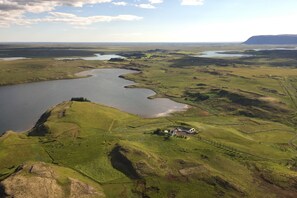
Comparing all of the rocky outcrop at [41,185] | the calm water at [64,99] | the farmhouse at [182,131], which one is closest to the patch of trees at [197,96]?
the calm water at [64,99]

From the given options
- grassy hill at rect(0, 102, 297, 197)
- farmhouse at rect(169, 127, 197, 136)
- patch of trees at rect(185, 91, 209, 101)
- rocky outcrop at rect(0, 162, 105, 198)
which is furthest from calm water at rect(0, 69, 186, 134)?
rocky outcrop at rect(0, 162, 105, 198)

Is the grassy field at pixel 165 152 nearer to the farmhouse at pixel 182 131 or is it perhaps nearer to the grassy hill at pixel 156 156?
the grassy hill at pixel 156 156

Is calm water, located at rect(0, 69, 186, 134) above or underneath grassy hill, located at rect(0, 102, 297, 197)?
underneath

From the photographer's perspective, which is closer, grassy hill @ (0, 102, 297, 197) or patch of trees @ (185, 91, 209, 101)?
grassy hill @ (0, 102, 297, 197)

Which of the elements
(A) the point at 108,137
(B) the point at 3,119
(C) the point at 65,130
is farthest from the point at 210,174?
(B) the point at 3,119

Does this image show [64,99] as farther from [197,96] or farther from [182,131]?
[182,131]

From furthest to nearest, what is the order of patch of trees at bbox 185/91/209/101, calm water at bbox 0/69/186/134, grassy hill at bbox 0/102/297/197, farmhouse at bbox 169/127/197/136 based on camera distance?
patch of trees at bbox 185/91/209/101, calm water at bbox 0/69/186/134, farmhouse at bbox 169/127/197/136, grassy hill at bbox 0/102/297/197

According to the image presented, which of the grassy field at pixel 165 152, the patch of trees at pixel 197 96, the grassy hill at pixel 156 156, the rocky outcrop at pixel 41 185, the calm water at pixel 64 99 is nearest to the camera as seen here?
the rocky outcrop at pixel 41 185

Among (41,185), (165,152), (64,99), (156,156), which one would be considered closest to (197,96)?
(64,99)

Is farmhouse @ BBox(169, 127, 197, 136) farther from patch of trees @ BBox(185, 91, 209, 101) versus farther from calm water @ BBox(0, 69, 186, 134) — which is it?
patch of trees @ BBox(185, 91, 209, 101)
